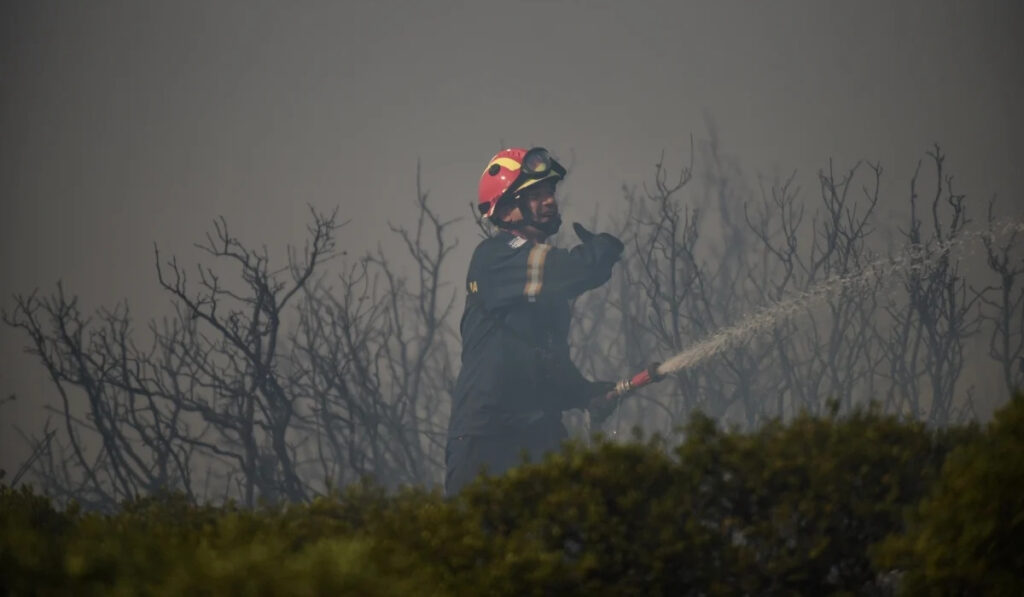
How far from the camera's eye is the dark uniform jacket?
585cm

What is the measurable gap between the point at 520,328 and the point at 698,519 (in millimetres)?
2972

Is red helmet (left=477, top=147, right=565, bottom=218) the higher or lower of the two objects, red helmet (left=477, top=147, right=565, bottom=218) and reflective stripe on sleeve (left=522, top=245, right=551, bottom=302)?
the higher

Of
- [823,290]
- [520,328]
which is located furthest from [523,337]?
[823,290]

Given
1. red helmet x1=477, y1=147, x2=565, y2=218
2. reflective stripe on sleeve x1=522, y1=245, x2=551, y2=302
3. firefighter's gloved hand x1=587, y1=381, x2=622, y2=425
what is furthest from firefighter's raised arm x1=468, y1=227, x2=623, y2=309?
firefighter's gloved hand x1=587, y1=381, x2=622, y2=425

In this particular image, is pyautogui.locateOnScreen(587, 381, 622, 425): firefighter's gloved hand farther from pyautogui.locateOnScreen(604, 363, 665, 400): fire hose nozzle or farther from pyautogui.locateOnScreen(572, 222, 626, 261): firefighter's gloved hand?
pyautogui.locateOnScreen(572, 222, 626, 261): firefighter's gloved hand

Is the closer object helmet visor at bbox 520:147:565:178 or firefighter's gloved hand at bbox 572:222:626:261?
firefighter's gloved hand at bbox 572:222:626:261

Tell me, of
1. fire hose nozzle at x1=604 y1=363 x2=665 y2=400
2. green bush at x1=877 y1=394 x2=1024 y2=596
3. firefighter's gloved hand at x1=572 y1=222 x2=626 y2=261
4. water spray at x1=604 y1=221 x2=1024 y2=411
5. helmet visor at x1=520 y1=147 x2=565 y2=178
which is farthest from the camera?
water spray at x1=604 y1=221 x2=1024 y2=411

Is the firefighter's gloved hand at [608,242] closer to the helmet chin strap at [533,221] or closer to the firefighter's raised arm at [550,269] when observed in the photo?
the firefighter's raised arm at [550,269]

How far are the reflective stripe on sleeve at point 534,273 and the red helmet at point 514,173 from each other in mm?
405

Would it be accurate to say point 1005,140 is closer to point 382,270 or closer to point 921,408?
point 921,408

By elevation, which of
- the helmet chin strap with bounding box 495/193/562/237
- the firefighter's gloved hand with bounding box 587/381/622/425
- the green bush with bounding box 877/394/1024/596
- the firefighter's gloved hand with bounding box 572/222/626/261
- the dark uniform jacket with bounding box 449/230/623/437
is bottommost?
the green bush with bounding box 877/394/1024/596

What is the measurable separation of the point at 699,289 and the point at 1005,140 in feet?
7.89

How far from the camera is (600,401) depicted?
5957 mm

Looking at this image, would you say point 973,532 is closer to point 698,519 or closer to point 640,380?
point 698,519
